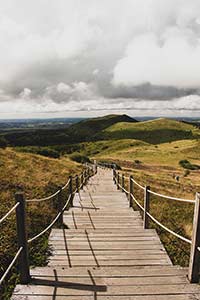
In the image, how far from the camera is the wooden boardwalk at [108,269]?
155 inches

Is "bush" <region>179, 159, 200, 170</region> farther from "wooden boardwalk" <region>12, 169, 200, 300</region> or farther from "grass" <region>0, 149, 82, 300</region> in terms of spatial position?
"wooden boardwalk" <region>12, 169, 200, 300</region>

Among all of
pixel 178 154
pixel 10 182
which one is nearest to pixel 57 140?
pixel 178 154

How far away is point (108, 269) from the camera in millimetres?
4750

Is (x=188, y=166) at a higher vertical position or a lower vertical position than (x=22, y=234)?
lower

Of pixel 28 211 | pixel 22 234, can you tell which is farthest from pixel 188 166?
pixel 22 234

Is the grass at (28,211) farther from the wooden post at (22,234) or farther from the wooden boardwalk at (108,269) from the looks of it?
the wooden post at (22,234)

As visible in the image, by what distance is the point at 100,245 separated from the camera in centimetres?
629

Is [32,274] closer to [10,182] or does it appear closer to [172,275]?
[172,275]

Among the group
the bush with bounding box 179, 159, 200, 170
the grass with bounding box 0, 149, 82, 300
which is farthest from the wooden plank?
the bush with bounding box 179, 159, 200, 170

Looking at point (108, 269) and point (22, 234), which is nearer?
point (22, 234)

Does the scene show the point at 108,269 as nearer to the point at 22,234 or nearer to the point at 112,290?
the point at 112,290

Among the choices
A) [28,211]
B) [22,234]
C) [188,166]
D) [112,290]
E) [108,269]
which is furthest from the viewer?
[188,166]

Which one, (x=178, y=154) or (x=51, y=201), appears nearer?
(x=51, y=201)

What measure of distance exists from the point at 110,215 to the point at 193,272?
18.4ft
